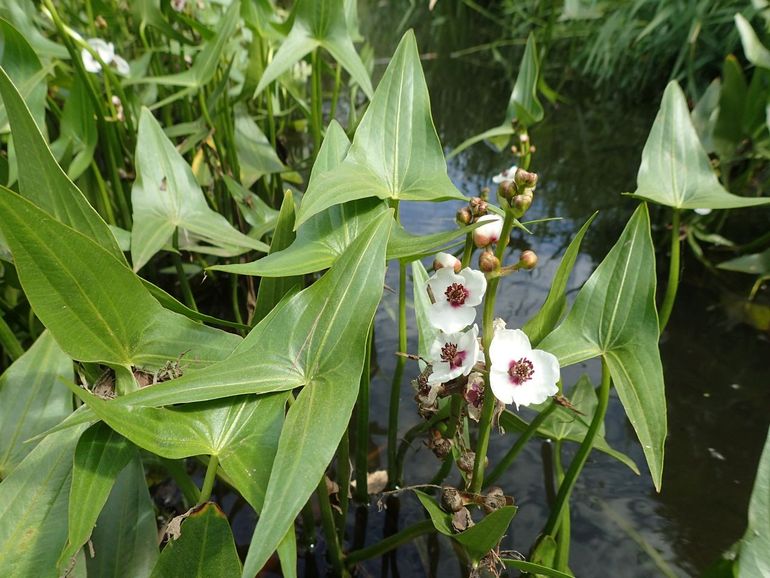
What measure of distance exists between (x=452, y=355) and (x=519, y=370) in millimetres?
62

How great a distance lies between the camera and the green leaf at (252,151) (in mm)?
1315

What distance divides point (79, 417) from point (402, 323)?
1.31ft

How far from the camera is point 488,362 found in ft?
1.73

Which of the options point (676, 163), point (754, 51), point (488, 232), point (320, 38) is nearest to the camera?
point (488, 232)

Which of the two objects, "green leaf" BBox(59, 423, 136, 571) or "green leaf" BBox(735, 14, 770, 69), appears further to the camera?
"green leaf" BBox(735, 14, 770, 69)

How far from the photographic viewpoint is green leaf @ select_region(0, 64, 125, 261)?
540mm

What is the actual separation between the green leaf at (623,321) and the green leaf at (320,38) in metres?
0.53

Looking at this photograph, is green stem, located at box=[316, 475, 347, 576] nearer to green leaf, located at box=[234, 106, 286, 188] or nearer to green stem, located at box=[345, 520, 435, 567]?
green stem, located at box=[345, 520, 435, 567]

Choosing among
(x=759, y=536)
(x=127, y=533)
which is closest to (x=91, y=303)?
(x=127, y=533)

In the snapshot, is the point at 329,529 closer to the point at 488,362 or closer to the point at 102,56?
the point at 488,362

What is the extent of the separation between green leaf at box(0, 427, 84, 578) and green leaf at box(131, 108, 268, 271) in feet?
1.03

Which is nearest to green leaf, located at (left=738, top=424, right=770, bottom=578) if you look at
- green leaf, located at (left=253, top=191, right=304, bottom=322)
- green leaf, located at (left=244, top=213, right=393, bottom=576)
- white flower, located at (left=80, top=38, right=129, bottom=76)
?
green leaf, located at (left=244, top=213, right=393, bottom=576)

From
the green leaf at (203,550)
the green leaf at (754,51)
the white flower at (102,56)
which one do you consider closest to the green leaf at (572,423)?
the green leaf at (203,550)

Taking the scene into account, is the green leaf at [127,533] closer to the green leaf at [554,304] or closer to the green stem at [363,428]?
the green stem at [363,428]
